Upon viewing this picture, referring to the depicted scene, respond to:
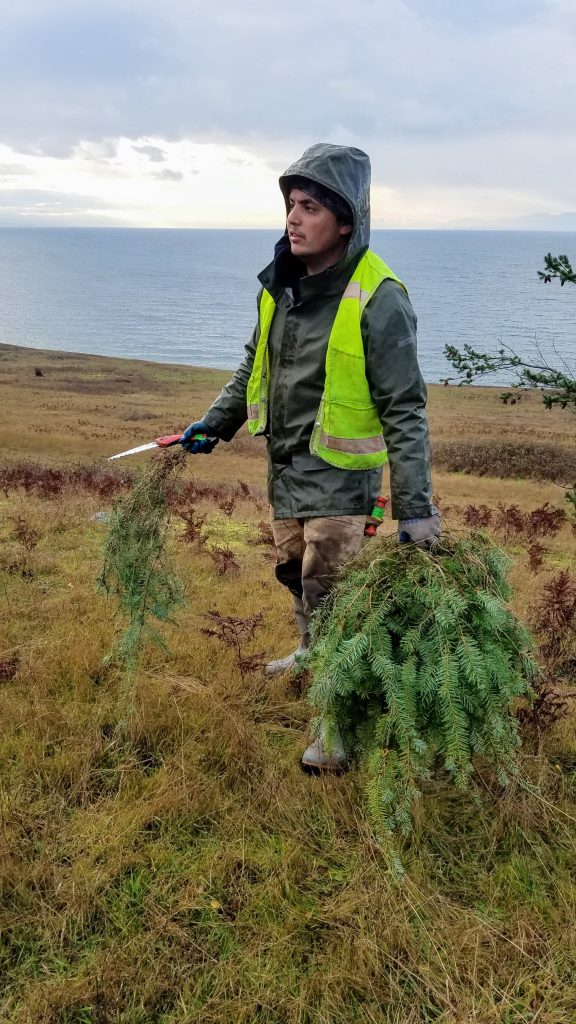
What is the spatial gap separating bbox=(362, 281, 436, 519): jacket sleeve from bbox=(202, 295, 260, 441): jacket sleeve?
1.10 meters

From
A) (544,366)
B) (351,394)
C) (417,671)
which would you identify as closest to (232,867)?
(417,671)

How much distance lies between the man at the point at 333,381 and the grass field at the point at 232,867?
→ 55cm

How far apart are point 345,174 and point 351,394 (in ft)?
3.48

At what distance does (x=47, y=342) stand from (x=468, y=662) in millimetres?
116330

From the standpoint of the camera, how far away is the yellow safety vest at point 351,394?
328 cm

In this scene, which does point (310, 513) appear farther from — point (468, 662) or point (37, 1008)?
point (37, 1008)

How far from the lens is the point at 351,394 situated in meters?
3.37

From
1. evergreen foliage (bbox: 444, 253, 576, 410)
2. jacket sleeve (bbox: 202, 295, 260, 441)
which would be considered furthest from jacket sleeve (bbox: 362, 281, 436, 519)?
evergreen foliage (bbox: 444, 253, 576, 410)

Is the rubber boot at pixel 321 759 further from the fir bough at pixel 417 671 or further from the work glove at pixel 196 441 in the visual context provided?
the work glove at pixel 196 441

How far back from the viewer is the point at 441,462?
27.9 m

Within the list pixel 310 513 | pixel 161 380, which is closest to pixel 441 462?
pixel 310 513

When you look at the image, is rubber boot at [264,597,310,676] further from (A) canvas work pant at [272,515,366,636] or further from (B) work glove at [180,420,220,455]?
(B) work glove at [180,420,220,455]

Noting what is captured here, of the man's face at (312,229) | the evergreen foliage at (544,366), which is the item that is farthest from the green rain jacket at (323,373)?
the evergreen foliage at (544,366)

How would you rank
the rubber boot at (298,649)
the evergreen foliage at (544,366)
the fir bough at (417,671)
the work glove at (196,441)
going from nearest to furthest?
the fir bough at (417,671) → the work glove at (196,441) → the rubber boot at (298,649) → the evergreen foliage at (544,366)
